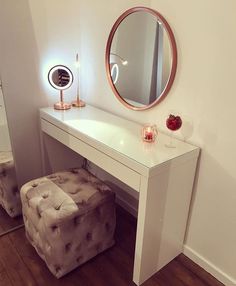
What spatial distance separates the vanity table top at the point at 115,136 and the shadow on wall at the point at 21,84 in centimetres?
14

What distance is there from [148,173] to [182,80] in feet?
1.97

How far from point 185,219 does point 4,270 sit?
1134 millimetres

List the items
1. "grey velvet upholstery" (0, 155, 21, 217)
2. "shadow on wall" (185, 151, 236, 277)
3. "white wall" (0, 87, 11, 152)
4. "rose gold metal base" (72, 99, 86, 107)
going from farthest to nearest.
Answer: "rose gold metal base" (72, 99, 86, 107), "grey velvet upholstery" (0, 155, 21, 217), "white wall" (0, 87, 11, 152), "shadow on wall" (185, 151, 236, 277)

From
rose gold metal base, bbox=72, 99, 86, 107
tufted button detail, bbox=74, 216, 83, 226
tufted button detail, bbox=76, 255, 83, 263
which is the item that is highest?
rose gold metal base, bbox=72, 99, 86, 107

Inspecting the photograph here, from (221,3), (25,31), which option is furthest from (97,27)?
(221,3)

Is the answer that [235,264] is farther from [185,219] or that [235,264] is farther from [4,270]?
[4,270]

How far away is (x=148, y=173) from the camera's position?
3.78ft

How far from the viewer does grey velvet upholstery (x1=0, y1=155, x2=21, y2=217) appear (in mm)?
1885

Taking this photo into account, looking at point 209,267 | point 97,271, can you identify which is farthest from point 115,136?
point 209,267

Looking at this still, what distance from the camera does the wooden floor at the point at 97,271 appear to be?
146 cm

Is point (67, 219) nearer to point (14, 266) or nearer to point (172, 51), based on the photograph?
point (14, 266)

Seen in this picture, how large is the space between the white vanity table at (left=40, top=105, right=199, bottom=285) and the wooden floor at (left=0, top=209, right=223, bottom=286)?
0.07 meters

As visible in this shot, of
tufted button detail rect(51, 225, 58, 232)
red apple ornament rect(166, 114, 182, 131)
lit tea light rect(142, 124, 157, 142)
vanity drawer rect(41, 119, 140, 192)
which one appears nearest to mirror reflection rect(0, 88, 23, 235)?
vanity drawer rect(41, 119, 140, 192)

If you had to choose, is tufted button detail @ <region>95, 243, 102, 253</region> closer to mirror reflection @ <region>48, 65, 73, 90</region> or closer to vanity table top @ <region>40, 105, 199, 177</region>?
vanity table top @ <region>40, 105, 199, 177</region>
